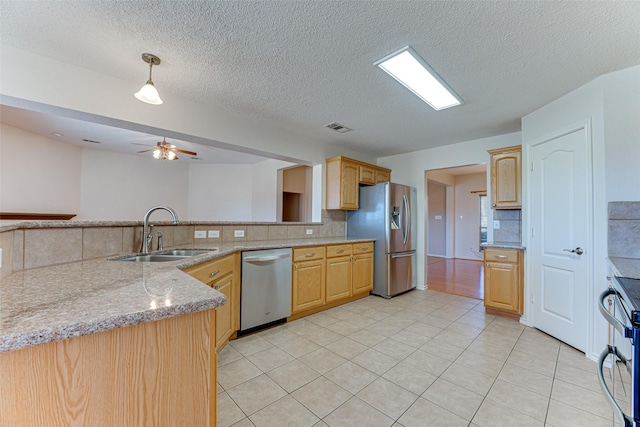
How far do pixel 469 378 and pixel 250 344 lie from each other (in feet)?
5.98

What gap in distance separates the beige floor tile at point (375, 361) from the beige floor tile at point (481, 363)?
57 centimetres

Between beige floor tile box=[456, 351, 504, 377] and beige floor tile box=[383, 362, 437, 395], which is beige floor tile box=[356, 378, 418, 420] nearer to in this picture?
beige floor tile box=[383, 362, 437, 395]

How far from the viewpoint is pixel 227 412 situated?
1.52 m

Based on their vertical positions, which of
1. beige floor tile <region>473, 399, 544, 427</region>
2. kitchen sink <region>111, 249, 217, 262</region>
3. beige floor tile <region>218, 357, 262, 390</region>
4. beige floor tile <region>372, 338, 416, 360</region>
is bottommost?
beige floor tile <region>218, 357, 262, 390</region>

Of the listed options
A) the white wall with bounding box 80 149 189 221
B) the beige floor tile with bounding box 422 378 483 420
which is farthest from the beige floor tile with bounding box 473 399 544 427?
A: the white wall with bounding box 80 149 189 221

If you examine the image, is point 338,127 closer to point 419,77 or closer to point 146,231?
point 419,77

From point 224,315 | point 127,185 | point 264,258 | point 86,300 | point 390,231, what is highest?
point 127,185

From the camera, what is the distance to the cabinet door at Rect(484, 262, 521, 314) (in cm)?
293

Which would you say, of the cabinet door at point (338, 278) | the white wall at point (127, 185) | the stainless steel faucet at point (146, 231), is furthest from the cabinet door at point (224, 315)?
the white wall at point (127, 185)

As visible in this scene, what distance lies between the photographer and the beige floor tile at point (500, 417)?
1.44 meters

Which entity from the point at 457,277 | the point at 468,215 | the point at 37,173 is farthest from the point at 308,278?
the point at 468,215

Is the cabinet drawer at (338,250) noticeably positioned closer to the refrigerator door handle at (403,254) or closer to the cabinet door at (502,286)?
the refrigerator door handle at (403,254)

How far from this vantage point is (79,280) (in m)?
1.12

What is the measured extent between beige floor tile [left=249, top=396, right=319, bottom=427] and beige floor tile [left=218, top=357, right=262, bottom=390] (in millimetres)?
353
